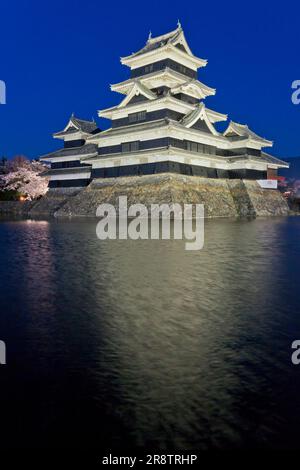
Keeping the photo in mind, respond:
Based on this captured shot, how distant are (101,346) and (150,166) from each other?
3101 cm

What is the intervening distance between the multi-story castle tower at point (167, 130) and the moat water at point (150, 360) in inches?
1038

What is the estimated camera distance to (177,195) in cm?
3122

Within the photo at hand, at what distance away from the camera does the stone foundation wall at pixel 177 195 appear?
106ft

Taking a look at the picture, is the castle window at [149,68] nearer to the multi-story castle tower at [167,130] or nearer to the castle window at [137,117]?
the multi-story castle tower at [167,130]

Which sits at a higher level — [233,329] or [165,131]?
[165,131]

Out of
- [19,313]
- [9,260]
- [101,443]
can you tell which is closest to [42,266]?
[9,260]

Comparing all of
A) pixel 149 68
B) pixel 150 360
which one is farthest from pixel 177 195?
pixel 150 360

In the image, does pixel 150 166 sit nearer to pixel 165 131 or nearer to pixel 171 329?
pixel 165 131

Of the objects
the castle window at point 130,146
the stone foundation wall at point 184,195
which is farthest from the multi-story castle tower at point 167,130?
the stone foundation wall at point 184,195

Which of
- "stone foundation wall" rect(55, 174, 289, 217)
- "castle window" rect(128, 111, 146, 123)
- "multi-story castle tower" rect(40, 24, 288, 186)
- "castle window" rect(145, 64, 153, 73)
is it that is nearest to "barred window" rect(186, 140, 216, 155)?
"multi-story castle tower" rect(40, 24, 288, 186)

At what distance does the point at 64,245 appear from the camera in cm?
1427

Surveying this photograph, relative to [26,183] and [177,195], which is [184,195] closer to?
[177,195]

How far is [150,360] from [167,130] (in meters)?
30.3

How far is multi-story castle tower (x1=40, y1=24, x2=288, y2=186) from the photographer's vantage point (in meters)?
33.4
